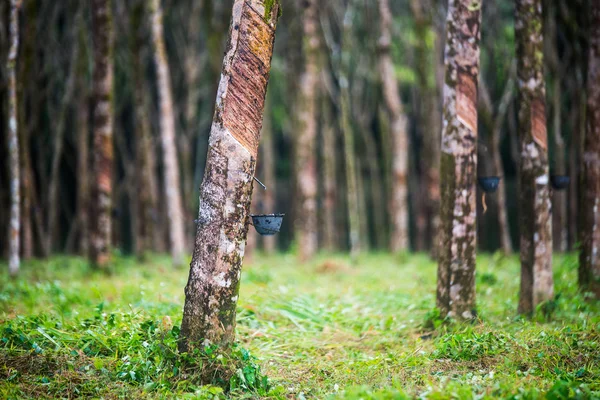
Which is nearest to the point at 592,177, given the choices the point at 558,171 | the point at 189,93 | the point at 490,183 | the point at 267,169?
the point at 490,183

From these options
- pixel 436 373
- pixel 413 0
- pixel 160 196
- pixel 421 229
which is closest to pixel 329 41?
pixel 413 0

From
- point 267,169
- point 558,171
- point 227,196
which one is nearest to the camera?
point 227,196

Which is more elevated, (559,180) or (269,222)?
(559,180)

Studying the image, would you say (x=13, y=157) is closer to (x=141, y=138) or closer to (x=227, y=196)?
(x=141, y=138)

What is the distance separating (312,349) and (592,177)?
14.4 feet

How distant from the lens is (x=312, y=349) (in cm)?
598

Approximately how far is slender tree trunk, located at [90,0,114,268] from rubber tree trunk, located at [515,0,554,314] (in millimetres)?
7392

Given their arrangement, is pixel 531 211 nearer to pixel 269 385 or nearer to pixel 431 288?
pixel 431 288

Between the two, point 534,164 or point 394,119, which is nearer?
point 534,164

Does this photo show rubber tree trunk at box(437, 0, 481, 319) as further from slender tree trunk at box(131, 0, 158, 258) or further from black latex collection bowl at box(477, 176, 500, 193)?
slender tree trunk at box(131, 0, 158, 258)

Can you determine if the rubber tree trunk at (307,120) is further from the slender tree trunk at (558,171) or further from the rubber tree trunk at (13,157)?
the rubber tree trunk at (13,157)

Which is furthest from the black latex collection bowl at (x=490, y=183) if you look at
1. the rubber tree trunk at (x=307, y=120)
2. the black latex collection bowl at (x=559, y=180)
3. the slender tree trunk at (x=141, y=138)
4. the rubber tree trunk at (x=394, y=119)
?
the slender tree trunk at (x=141, y=138)

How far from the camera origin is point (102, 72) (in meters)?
10.5

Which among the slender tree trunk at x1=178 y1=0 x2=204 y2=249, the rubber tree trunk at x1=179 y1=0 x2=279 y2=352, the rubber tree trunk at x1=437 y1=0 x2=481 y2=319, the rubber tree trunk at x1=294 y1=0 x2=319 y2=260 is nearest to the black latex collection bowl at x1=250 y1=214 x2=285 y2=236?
the rubber tree trunk at x1=179 y1=0 x2=279 y2=352
